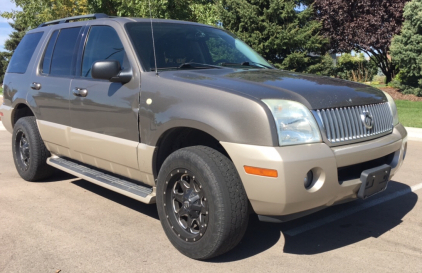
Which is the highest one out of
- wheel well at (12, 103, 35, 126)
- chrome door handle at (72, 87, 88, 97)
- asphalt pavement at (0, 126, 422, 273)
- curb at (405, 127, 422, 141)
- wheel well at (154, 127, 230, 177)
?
chrome door handle at (72, 87, 88, 97)

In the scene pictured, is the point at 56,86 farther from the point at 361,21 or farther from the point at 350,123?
the point at 361,21

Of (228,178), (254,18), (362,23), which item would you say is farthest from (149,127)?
(362,23)

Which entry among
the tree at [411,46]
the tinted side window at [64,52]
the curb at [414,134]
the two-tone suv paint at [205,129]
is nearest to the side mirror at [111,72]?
the two-tone suv paint at [205,129]

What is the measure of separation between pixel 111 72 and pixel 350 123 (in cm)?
204

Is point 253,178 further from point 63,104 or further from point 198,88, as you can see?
point 63,104

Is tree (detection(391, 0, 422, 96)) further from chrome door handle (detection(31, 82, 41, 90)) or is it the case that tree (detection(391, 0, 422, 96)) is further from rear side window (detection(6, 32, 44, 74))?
chrome door handle (detection(31, 82, 41, 90))

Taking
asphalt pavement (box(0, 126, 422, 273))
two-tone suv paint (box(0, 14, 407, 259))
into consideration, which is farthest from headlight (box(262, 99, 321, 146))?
asphalt pavement (box(0, 126, 422, 273))

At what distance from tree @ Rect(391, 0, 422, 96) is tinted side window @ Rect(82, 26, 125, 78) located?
14674 millimetres

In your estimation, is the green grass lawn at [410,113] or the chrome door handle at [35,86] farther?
the green grass lawn at [410,113]

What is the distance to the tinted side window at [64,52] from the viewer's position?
5.01 m

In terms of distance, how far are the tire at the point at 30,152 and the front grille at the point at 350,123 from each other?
12.2ft

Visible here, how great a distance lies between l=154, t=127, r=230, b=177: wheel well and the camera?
12.4 feet

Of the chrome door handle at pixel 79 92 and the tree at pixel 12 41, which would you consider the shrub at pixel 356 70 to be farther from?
the tree at pixel 12 41

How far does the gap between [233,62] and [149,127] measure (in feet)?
4.45
